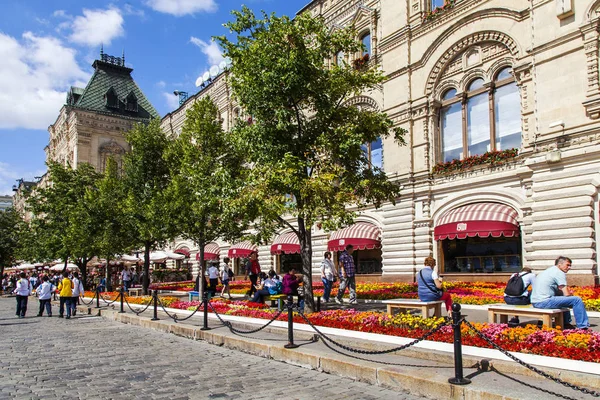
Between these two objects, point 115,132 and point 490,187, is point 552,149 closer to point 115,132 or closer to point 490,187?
point 490,187

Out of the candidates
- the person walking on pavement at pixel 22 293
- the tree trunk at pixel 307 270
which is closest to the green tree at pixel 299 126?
the tree trunk at pixel 307 270

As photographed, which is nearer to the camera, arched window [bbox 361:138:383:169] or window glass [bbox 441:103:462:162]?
window glass [bbox 441:103:462:162]

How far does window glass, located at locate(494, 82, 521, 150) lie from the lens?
21.0 m

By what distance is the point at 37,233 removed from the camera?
36.7 meters

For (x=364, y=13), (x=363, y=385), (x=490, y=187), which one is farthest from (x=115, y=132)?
(x=363, y=385)

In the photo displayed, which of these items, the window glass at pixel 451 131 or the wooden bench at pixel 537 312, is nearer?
the wooden bench at pixel 537 312

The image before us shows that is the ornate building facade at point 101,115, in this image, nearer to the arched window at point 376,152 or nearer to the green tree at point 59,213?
the green tree at point 59,213

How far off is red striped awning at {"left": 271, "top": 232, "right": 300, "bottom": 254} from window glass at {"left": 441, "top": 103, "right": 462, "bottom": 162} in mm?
10951

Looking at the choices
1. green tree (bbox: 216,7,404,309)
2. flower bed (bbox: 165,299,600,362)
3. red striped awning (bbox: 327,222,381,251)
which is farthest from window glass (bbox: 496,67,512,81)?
flower bed (bbox: 165,299,600,362)

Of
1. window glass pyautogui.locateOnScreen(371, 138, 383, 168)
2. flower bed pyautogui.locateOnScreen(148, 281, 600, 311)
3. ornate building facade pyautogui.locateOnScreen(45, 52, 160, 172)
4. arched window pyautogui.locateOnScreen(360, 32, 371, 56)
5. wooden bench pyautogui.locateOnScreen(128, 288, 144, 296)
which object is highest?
ornate building facade pyautogui.locateOnScreen(45, 52, 160, 172)

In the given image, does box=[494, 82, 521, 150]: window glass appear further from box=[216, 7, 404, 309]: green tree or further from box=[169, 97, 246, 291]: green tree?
box=[169, 97, 246, 291]: green tree

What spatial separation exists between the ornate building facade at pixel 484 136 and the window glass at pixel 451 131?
0.06 metres

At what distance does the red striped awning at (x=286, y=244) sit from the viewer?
101 ft

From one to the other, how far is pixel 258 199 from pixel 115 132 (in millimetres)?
52123
